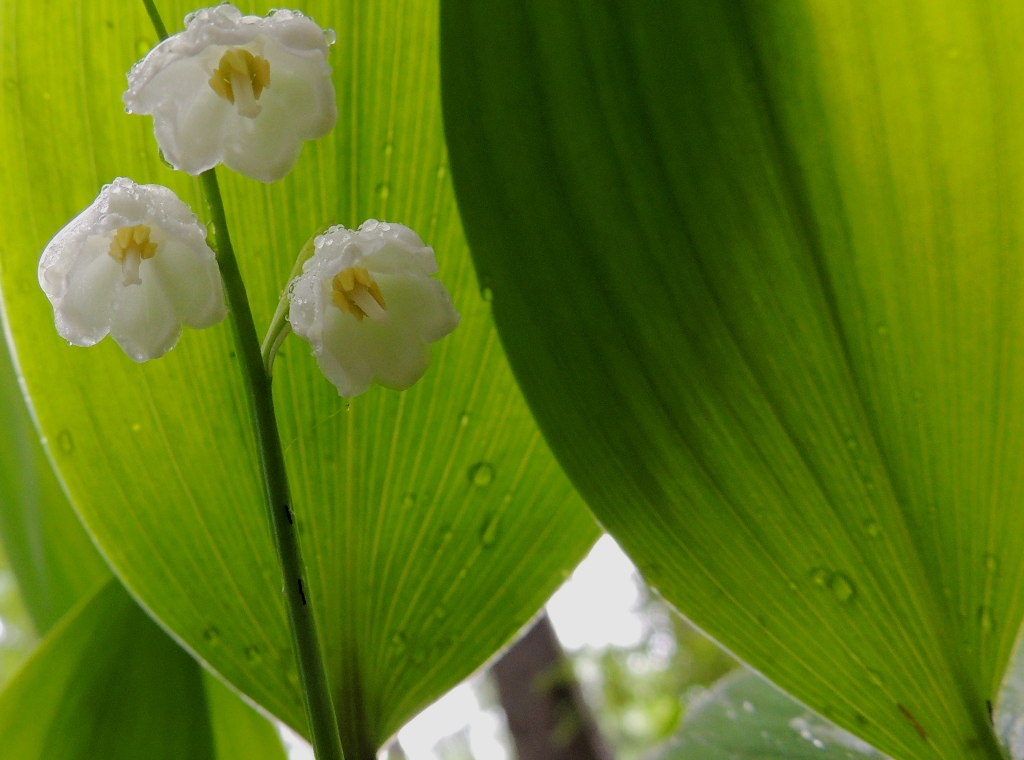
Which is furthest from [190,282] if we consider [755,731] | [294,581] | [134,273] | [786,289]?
[755,731]

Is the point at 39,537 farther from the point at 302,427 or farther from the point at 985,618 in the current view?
the point at 985,618

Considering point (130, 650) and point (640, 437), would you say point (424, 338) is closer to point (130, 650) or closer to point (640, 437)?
point (640, 437)

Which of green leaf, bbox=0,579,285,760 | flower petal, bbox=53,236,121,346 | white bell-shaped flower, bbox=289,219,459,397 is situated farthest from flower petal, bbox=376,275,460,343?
green leaf, bbox=0,579,285,760

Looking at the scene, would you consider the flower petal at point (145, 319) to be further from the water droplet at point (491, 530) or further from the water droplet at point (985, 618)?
the water droplet at point (985, 618)

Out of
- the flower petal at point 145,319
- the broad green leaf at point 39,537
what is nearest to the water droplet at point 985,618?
the flower petal at point 145,319

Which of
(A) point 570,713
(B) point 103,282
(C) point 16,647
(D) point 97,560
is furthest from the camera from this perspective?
(C) point 16,647

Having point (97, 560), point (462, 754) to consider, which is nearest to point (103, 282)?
point (97, 560)

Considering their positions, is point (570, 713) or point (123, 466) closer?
point (123, 466)

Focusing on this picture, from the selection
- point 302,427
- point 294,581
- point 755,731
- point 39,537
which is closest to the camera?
point 294,581
